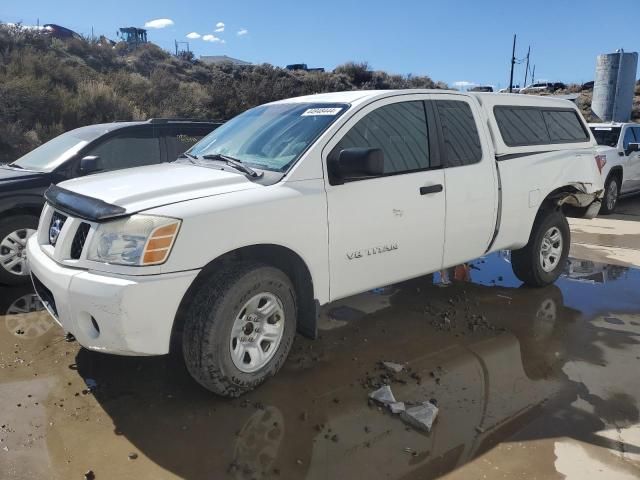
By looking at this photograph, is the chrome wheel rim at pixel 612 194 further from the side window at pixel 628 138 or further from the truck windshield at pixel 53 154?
the truck windshield at pixel 53 154

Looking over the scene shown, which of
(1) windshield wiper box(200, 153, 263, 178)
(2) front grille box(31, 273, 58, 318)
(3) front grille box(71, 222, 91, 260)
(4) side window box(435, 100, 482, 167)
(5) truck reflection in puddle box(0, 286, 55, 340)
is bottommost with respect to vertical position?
(5) truck reflection in puddle box(0, 286, 55, 340)

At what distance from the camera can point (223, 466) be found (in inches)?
111

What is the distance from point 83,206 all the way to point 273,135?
1493 millimetres

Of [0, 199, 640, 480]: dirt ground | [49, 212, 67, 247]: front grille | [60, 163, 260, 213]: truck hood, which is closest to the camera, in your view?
[0, 199, 640, 480]: dirt ground

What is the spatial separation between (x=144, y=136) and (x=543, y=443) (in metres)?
5.14

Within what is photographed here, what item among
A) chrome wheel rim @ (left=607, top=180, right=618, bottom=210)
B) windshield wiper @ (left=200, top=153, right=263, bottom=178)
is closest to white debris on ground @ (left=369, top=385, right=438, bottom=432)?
windshield wiper @ (left=200, top=153, right=263, bottom=178)

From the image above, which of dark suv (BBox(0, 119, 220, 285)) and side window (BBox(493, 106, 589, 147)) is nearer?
side window (BBox(493, 106, 589, 147))

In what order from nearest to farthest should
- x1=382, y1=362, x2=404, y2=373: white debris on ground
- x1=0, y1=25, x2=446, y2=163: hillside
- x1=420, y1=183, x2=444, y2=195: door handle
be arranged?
x1=382, y1=362, x2=404, y2=373: white debris on ground < x1=420, y1=183, x2=444, y2=195: door handle < x1=0, y1=25, x2=446, y2=163: hillside

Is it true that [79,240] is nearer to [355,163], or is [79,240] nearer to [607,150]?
[355,163]

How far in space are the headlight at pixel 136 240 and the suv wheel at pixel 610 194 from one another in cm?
1037

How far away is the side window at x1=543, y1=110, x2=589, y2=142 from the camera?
227 inches

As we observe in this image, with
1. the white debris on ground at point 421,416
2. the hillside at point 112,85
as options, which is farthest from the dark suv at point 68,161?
the hillside at point 112,85

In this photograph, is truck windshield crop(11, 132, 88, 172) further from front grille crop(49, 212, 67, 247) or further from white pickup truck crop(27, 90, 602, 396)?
front grille crop(49, 212, 67, 247)

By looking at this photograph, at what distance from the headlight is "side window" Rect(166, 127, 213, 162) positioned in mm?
3473
